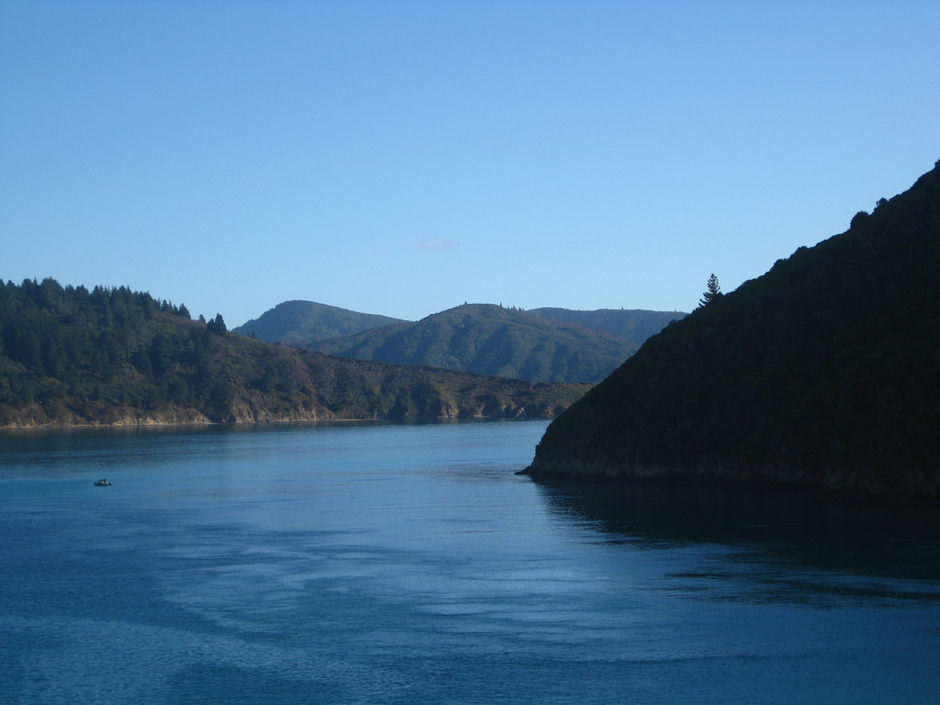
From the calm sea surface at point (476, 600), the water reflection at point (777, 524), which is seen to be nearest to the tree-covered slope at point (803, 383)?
the water reflection at point (777, 524)

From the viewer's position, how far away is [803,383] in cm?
7619

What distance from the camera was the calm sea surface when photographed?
99.5 ft

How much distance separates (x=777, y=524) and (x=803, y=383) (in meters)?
20.4

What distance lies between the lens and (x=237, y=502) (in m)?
81.2

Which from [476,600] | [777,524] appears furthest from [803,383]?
[476,600]

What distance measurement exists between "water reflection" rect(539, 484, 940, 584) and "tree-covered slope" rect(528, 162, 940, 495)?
2840mm

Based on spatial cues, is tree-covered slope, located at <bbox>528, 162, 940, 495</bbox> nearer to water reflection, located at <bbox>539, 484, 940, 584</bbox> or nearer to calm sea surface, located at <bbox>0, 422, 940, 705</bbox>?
water reflection, located at <bbox>539, 484, 940, 584</bbox>

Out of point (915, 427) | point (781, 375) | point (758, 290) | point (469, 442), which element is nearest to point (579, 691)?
point (915, 427)

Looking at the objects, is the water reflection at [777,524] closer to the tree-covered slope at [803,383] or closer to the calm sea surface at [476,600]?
the calm sea surface at [476,600]

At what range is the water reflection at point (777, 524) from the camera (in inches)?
1854

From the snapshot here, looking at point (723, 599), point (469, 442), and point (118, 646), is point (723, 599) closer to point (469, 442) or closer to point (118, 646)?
point (118, 646)

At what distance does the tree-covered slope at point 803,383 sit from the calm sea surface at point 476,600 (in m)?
3.92

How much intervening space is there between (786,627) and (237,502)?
5490 cm

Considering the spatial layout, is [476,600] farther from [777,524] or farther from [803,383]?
[803,383]
